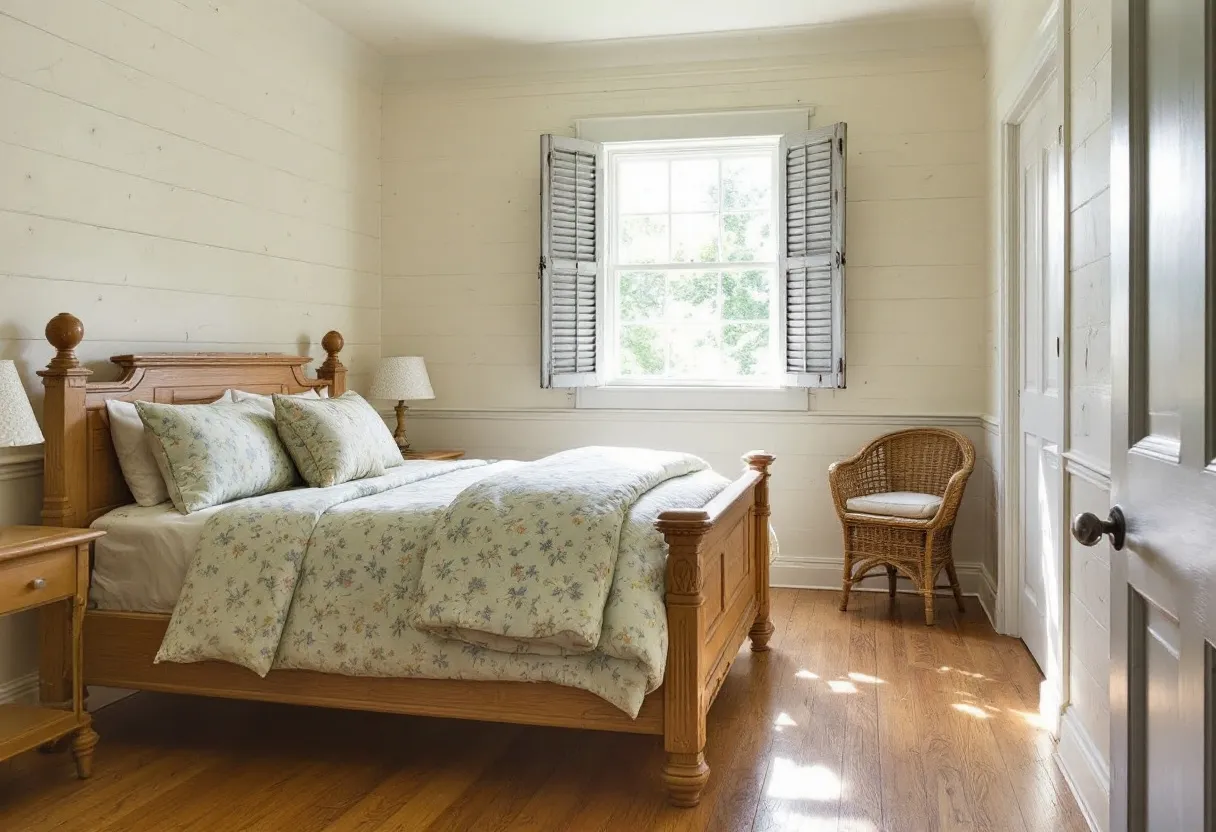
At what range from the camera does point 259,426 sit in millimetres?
3715

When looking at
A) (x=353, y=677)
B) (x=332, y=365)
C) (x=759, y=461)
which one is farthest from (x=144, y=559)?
(x=759, y=461)

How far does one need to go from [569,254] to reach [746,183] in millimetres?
1020

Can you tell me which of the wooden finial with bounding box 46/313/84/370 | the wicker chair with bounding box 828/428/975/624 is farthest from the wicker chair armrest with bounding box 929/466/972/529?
the wooden finial with bounding box 46/313/84/370

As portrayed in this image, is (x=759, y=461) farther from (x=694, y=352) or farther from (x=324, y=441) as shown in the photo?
(x=324, y=441)

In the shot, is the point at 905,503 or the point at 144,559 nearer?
the point at 144,559

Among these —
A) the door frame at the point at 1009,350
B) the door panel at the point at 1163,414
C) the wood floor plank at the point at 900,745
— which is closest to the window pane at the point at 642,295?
the door frame at the point at 1009,350

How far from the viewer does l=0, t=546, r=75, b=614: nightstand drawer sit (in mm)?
2676

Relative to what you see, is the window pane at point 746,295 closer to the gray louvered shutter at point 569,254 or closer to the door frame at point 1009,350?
the gray louvered shutter at point 569,254

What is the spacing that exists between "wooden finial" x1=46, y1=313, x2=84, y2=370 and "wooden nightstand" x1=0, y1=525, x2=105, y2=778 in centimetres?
54

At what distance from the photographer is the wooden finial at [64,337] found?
3189mm

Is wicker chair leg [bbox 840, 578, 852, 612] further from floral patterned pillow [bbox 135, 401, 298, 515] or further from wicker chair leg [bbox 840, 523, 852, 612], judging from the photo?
floral patterned pillow [bbox 135, 401, 298, 515]

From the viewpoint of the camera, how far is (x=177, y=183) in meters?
3.97

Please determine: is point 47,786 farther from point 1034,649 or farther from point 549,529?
point 1034,649

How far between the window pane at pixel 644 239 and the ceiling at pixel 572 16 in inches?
37.4
